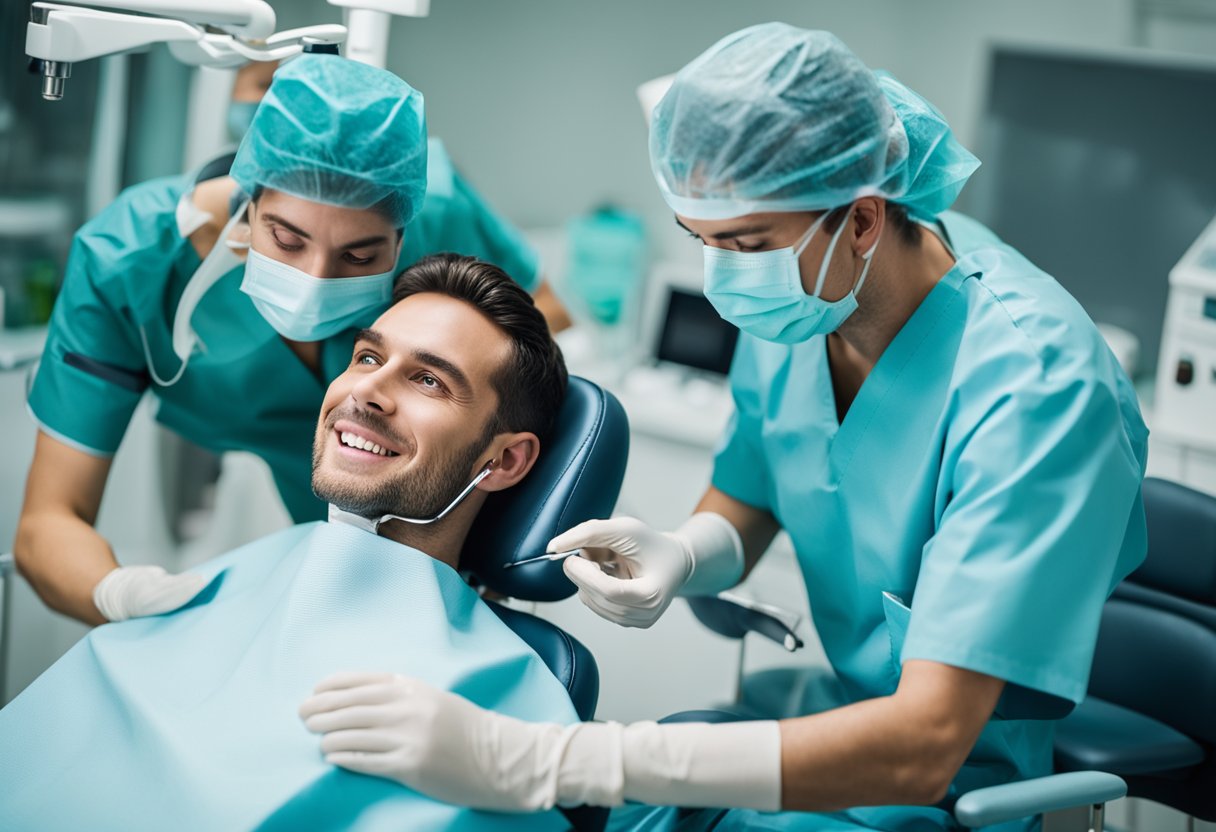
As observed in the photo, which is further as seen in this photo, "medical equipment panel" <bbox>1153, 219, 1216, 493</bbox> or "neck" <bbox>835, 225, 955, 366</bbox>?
"medical equipment panel" <bbox>1153, 219, 1216, 493</bbox>

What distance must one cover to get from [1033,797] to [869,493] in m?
0.41

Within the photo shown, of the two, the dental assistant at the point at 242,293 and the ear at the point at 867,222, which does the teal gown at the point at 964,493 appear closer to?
the ear at the point at 867,222

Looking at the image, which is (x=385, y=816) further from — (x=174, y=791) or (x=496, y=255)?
(x=496, y=255)

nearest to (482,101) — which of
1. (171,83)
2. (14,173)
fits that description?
(171,83)

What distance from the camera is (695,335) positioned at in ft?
10.9

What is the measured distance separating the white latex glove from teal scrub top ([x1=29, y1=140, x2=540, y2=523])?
0.66m

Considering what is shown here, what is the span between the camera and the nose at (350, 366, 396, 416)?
1.50 metres

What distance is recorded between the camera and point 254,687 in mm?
1353

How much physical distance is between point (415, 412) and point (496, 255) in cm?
58

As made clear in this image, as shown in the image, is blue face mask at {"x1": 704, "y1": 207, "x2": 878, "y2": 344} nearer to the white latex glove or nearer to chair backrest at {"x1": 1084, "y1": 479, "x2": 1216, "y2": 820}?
the white latex glove

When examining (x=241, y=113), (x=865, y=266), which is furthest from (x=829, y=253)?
(x=241, y=113)

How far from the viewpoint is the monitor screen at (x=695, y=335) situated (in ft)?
10.7

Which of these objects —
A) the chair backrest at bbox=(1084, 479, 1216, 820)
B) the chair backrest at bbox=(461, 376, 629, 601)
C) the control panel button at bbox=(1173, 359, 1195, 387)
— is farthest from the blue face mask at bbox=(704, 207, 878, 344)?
the control panel button at bbox=(1173, 359, 1195, 387)

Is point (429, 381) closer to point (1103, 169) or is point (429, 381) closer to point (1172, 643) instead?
point (1172, 643)
